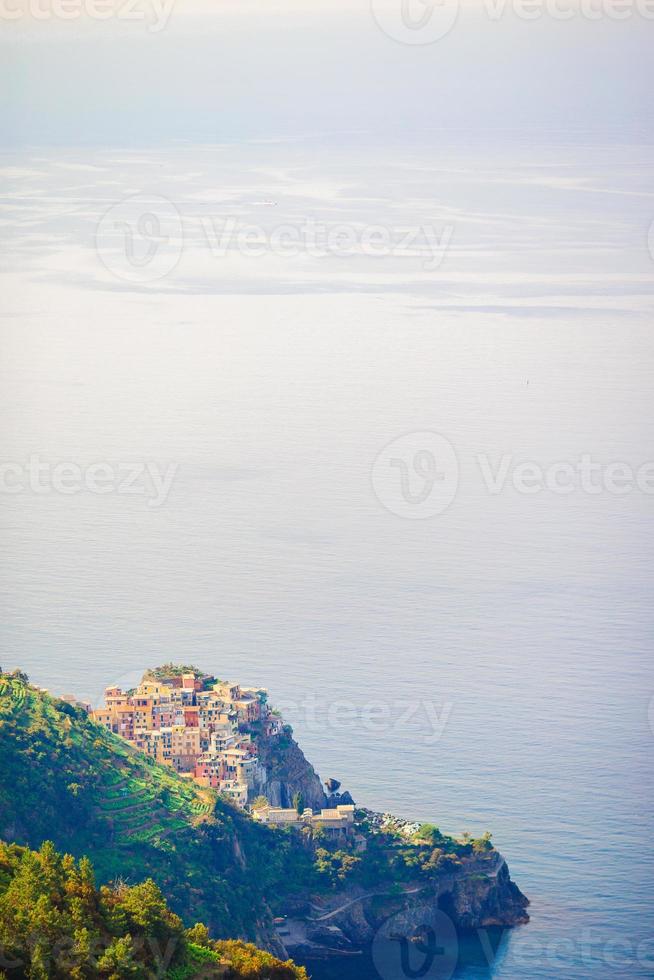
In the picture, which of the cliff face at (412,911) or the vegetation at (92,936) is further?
the cliff face at (412,911)

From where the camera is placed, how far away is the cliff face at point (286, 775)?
139ft

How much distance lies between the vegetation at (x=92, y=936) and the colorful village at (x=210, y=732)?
10.5 meters

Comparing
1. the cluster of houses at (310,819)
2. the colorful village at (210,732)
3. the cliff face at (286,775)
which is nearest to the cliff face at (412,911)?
the cluster of houses at (310,819)

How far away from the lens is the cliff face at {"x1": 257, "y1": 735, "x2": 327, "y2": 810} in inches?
1662

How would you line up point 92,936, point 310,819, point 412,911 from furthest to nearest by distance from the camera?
point 310,819
point 412,911
point 92,936

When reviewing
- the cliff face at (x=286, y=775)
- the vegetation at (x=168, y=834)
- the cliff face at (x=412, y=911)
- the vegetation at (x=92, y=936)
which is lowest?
the vegetation at (x=92, y=936)

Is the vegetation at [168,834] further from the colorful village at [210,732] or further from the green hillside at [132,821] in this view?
the colorful village at [210,732]

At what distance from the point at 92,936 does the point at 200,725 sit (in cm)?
1346

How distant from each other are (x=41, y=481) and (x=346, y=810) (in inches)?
661

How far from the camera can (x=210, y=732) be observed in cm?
4234

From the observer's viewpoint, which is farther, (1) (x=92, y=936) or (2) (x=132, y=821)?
(2) (x=132, y=821)

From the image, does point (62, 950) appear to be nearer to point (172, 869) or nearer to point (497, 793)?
point (172, 869)

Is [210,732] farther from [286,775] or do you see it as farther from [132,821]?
[132,821]

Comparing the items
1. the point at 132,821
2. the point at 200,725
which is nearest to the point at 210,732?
the point at 200,725
